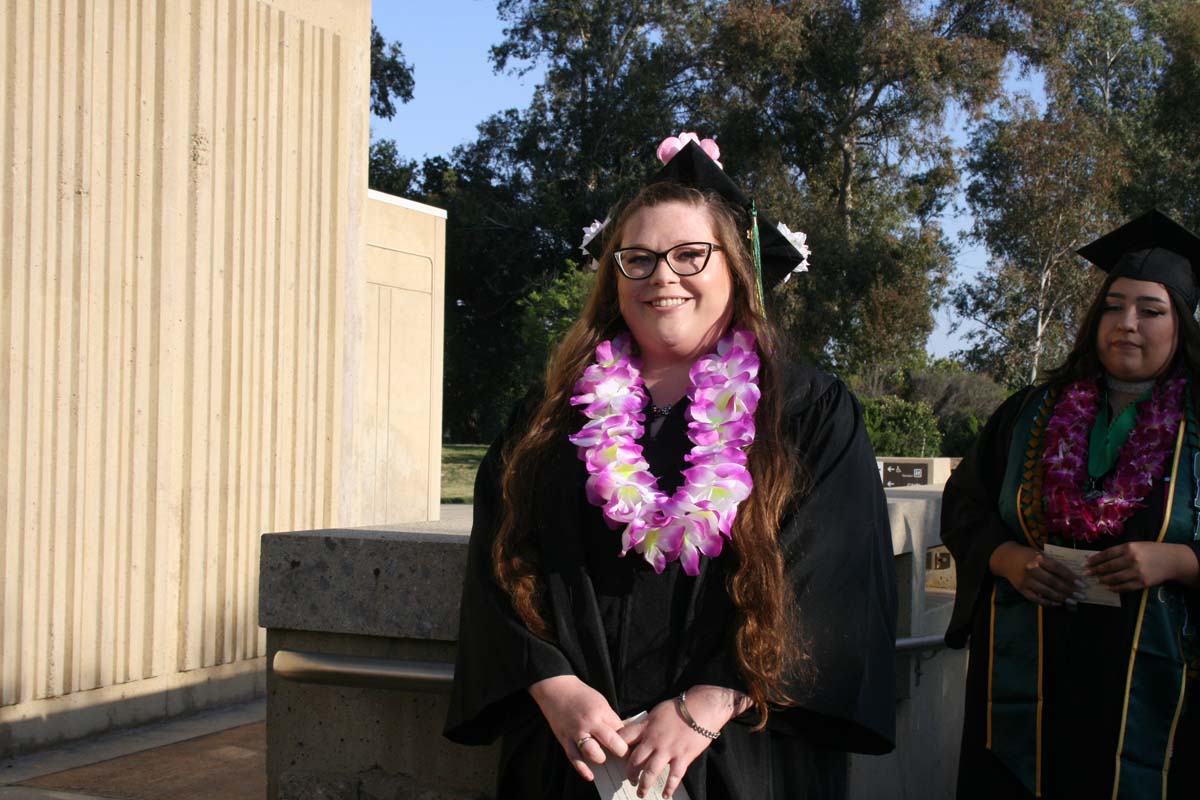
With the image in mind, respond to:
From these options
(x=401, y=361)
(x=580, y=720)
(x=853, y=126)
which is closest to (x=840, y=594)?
(x=580, y=720)

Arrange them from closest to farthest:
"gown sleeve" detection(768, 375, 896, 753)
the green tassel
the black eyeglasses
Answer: "gown sleeve" detection(768, 375, 896, 753)
the black eyeglasses
the green tassel

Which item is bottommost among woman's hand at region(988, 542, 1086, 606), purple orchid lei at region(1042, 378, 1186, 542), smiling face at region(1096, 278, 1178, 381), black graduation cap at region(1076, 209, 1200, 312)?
woman's hand at region(988, 542, 1086, 606)

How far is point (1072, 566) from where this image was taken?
318cm

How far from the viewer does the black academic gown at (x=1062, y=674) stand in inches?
122

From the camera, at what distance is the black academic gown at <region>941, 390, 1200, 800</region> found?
3.09m

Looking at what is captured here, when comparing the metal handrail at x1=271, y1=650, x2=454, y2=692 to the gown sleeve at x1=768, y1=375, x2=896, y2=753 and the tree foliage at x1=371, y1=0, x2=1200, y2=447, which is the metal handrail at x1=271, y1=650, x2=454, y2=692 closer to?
the gown sleeve at x1=768, y1=375, x2=896, y2=753

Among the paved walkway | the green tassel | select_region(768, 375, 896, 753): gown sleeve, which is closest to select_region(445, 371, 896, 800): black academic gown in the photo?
select_region(768, 375, 896, 753): gown sleeve

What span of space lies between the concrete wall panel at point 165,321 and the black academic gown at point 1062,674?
4.04m

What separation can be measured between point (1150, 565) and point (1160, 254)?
2.88 feet

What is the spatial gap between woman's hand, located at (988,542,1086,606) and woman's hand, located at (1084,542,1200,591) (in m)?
0.12

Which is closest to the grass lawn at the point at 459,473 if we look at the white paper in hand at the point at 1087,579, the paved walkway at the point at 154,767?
the paved walkway at the point at 154,767

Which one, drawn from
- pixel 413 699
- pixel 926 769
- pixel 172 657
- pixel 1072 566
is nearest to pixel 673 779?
pixel 413 699

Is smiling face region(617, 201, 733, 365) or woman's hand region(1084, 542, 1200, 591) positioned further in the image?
woman's hand region(1084, 542, 1200, 591)

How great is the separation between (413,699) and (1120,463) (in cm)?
196
